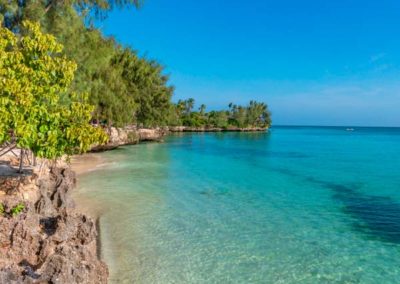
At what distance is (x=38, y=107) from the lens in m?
6.10

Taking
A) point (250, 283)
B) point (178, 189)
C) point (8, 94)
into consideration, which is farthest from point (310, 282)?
point (178, 189)

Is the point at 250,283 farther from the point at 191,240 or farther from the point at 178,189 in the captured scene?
the point at 178,189

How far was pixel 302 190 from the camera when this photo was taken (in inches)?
701

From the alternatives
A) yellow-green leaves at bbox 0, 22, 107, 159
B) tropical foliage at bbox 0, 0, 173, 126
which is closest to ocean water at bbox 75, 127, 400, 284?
yellow-green leaves at bbox 0, 22, 107, 159

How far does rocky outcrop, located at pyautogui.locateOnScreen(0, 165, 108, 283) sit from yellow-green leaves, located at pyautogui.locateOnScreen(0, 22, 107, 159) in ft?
6.79

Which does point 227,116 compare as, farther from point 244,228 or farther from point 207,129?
point 244,228

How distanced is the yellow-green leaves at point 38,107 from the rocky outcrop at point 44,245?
2.07 m

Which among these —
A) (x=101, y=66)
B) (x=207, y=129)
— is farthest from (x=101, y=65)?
(x=207, y=129)

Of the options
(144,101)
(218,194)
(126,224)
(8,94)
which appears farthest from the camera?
(144,101)

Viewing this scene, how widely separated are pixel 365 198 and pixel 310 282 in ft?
34.9

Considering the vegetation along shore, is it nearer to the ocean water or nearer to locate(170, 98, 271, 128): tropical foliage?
the ocean water

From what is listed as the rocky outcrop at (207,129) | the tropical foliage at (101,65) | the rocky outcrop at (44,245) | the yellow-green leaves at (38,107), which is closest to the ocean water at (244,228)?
the rocky outcrop at (44,245)

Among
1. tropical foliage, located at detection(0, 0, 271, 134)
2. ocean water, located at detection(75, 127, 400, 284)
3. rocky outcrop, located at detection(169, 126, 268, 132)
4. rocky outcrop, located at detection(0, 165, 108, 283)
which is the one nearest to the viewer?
rocky outcrop, located at detection(0, 165, 108, 283)

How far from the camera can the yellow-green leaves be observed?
228 inches
